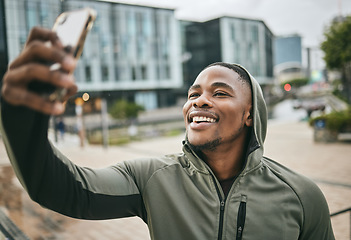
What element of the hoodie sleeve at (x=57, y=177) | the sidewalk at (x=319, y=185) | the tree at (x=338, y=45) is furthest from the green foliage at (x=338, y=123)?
the hoodie sleeve at (x=57, y=177)

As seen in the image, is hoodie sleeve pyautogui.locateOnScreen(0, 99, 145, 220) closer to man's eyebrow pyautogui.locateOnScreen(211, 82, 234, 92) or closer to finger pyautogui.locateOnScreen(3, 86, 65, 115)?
finger pyautogui.locateOnScreen(3, 86, 65, 115)

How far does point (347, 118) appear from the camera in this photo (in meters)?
11.8

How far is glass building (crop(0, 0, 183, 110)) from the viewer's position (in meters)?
33.3

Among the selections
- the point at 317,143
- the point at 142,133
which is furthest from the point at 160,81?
the point at 317,143

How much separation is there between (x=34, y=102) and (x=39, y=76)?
57 mm

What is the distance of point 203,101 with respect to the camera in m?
1.41

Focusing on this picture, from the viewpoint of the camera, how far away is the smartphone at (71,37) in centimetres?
69

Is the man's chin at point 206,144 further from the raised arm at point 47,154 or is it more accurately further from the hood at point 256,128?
the raised arm at point 47,154

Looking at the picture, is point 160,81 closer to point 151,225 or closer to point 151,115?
point 151,115

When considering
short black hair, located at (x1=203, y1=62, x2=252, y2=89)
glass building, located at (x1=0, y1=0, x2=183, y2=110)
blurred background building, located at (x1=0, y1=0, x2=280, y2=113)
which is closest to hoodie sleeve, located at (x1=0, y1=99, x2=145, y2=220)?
short black hair, located at (x1=203, y1=62, x2=252, y2=89)

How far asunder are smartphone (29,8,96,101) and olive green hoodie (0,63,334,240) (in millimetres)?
469

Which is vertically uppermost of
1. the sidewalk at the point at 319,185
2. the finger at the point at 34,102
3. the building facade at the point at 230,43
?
the building facade at the point at 230,43

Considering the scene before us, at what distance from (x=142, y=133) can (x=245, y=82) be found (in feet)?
56.4

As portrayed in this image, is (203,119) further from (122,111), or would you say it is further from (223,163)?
(122,111)
